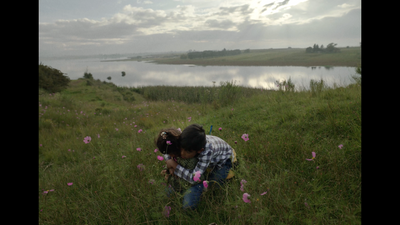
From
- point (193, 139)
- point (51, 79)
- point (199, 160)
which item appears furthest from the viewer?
point (51, 79)

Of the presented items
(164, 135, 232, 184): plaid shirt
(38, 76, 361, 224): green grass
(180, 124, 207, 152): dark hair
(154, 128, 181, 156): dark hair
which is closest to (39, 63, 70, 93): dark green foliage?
(38, 76, 361, 224): green grass

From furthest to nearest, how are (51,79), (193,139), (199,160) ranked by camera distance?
(51,79)
(199,160)
(193,139)

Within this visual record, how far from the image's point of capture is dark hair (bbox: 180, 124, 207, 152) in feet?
6.95

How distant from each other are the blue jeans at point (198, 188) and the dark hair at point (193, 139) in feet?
1.25

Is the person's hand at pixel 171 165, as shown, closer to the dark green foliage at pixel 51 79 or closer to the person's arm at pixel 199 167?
the person's arm at pixel 199 167

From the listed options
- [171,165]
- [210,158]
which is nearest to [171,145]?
[171,165]

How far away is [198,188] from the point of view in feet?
7.28

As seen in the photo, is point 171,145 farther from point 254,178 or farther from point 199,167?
point 254,178

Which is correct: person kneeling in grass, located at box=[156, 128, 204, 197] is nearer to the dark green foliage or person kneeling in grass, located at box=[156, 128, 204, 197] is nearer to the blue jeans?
the blue jeans

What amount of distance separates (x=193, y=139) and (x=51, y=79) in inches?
777

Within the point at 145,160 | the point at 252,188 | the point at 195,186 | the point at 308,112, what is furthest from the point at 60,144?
the point at 308,112

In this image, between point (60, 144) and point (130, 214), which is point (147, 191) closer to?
point (130, 214)
